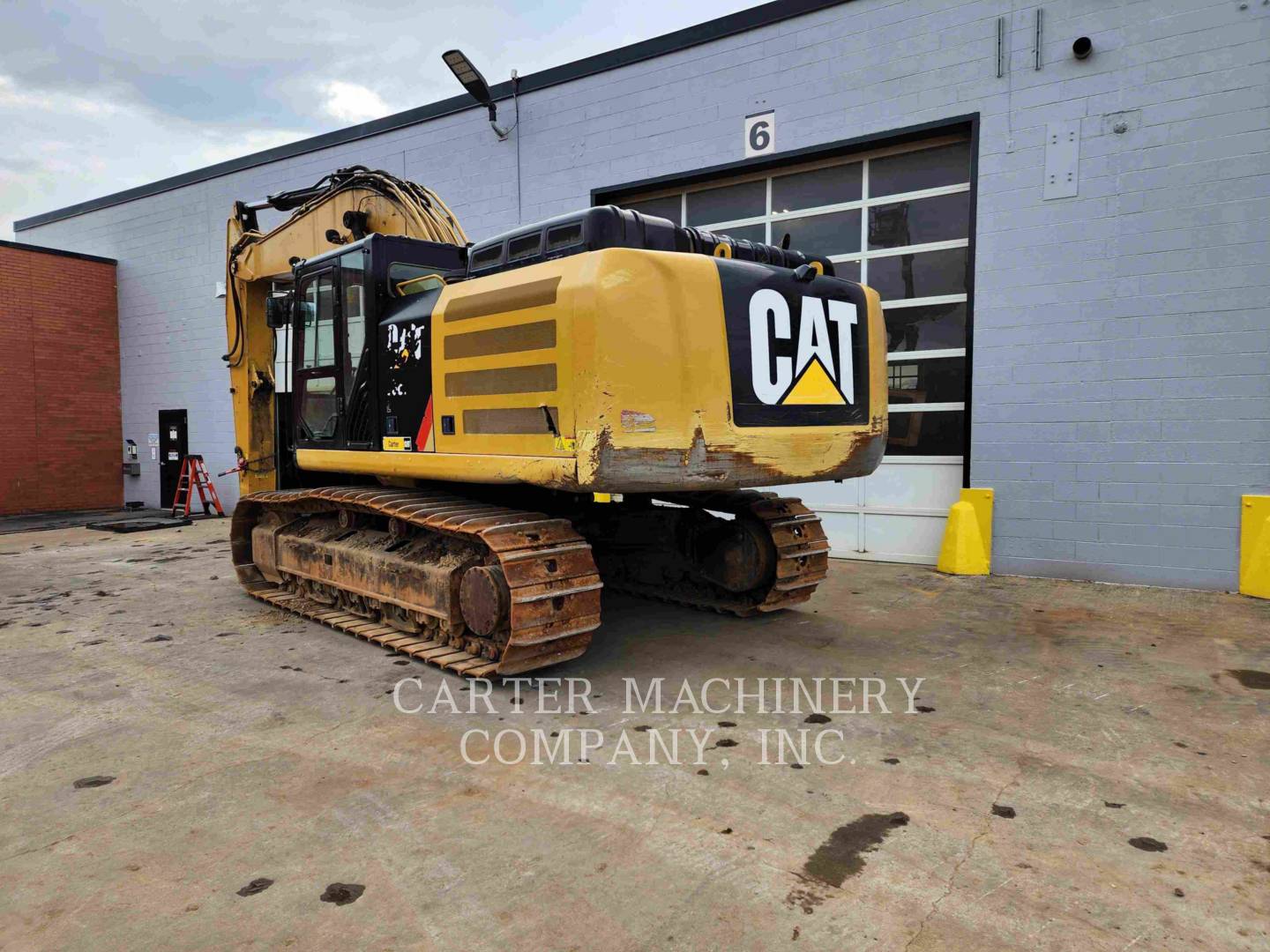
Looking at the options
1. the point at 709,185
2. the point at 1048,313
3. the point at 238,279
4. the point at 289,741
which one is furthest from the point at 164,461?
the point at 1048,313

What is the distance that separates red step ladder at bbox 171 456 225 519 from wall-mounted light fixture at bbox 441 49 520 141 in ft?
24.3

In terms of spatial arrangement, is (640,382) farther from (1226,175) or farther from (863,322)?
(1226,175)

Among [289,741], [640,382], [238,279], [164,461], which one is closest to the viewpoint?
[289,741]

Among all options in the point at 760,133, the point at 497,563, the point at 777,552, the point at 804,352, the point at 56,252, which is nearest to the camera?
the point at 497,563

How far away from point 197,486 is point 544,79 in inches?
342

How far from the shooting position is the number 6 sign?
8.80 metres

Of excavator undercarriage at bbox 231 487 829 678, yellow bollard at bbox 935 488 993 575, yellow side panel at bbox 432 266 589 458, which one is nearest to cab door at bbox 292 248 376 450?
excavator undercarriage at bbox 231 487 829 678

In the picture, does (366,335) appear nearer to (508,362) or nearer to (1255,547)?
(508,362)

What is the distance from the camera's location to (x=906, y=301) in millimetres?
8367

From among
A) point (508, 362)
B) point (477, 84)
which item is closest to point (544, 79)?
point (477, 84)

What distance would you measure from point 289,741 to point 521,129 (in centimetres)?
888

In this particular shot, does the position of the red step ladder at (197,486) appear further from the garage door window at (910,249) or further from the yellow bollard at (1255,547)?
the yellow bollard at (1255,547)

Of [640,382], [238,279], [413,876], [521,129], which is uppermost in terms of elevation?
[521,129]

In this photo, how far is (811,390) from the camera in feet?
15.5
